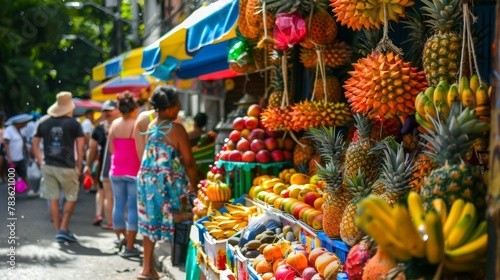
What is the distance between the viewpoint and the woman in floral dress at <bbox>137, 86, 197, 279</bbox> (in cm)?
822

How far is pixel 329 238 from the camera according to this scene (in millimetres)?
5090

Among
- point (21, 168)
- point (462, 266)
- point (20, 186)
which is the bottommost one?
point (20, 186)

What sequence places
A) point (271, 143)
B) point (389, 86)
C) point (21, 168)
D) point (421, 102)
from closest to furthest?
point (421, 102) → point (389, 86) → point (271, 143) → point (21, 168)

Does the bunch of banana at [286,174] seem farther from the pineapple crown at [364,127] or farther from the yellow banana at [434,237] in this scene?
the yellow banana at [434,237]

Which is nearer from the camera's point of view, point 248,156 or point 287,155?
point 248,156

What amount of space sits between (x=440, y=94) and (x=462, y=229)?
120cm

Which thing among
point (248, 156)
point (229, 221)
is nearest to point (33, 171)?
point (248, 156)

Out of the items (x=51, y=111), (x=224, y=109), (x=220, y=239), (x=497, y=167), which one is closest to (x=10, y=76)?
(x=224, y=109)

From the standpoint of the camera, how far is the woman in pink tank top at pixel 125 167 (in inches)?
381

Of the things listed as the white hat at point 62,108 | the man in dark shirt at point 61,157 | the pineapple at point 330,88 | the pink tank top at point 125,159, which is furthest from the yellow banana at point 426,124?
the white hat at point 62,108

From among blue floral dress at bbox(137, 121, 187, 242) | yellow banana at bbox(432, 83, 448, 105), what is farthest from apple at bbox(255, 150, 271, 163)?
yellow banana at bbox(432, 83, 448, 105)

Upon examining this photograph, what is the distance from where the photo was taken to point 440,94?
4137 mm

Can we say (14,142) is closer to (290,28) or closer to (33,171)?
(33,171)

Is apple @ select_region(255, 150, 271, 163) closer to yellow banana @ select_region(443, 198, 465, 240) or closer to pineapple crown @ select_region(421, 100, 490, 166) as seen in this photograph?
pineapple crown @ select_region(421, 100, 490, 166)
